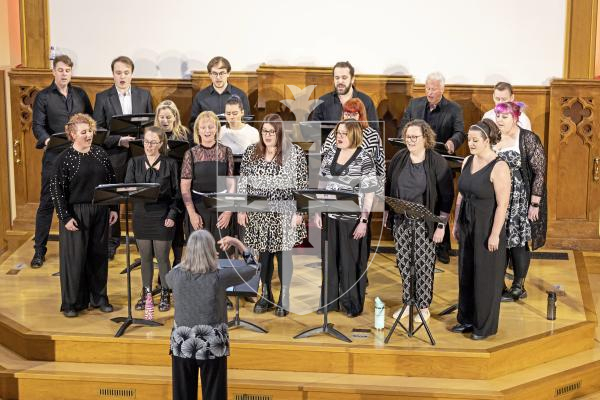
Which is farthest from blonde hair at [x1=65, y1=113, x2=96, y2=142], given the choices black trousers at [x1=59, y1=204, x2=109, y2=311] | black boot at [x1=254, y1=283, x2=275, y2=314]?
black boot at [x1=254, y1=283, x2=275, y2=314]

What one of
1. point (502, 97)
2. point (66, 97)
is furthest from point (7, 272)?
point (502, 97)

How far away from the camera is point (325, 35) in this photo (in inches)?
315

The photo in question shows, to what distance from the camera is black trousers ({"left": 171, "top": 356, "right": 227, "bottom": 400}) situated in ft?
15.6

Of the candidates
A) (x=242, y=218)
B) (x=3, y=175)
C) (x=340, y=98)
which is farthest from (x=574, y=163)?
(x=3, y=175)

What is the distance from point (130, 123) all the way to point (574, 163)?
11.9 feet

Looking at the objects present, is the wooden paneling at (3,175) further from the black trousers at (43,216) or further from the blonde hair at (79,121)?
the blonde hair at (79,121)

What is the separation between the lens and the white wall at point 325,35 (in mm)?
7855

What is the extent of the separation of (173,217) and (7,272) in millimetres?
1771

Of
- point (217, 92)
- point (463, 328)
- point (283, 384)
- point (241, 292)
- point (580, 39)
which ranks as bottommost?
point (283, 384)

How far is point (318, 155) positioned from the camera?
242 inches

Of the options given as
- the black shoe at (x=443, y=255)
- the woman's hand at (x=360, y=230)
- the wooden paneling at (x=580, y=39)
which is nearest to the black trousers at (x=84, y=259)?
the woman's hand at (x=360, y=230)

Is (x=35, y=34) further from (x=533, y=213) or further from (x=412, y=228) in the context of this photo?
(x=533, y=213)

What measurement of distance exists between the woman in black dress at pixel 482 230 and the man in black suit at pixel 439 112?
4.22 feet

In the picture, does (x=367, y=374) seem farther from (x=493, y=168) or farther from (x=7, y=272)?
(x=7, y=272)
